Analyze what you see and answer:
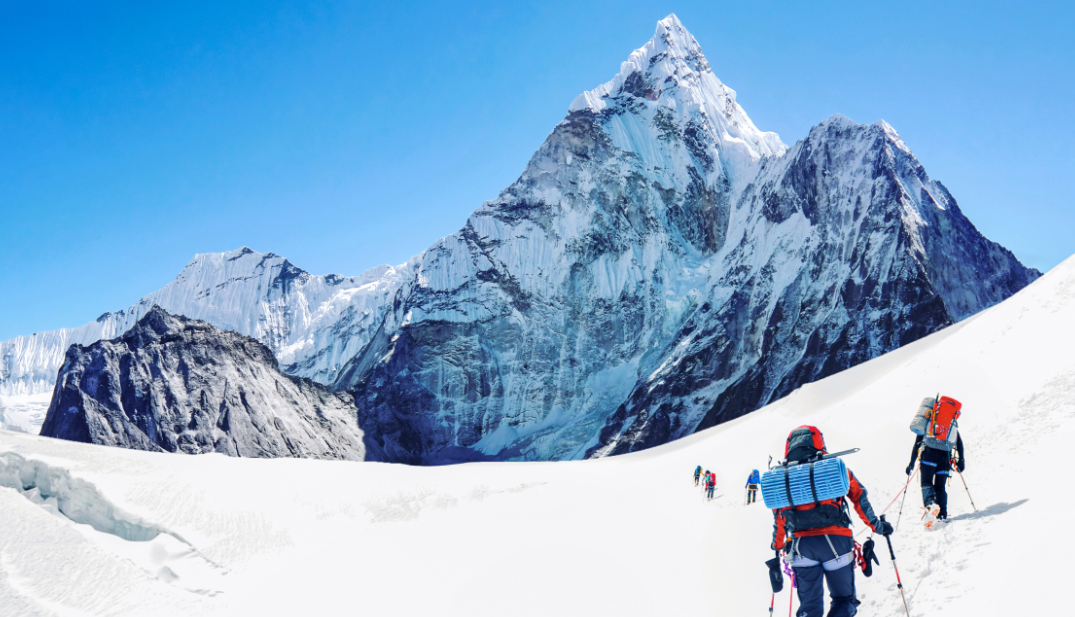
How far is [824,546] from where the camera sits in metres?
8.19

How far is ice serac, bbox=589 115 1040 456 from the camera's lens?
324 feet

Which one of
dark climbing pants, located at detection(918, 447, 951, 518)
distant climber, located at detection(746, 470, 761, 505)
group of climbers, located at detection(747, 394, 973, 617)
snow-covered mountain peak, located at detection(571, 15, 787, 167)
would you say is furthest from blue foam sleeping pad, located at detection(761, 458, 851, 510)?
snow-covered mountain peak, located at detection(571, 15, 787, 167)

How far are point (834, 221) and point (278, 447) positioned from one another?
9563 cm

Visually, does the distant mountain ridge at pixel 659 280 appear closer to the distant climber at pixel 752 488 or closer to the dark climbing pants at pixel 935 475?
the distant climber at pixel 752 488

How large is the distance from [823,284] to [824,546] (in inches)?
4334

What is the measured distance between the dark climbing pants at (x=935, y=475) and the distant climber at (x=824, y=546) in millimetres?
3167

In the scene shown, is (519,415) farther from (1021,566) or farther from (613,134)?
(1021,566)

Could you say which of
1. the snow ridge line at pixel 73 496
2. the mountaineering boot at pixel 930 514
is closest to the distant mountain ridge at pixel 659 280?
the mountaineering boot at pixel 930 514

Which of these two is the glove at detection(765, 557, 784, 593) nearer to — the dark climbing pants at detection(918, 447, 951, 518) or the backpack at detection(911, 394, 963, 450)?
the dark climbing pants at detection(918, 447, 951, 518)

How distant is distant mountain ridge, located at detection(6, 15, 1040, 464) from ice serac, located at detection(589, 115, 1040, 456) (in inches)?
13.5

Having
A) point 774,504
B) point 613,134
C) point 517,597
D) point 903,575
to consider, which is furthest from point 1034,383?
point 613,134

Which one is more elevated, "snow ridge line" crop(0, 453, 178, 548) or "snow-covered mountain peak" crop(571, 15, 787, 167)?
"snow-covered mountain peak" crop(571, 15, 787, 167)

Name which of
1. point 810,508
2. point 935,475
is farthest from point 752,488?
point 810,508

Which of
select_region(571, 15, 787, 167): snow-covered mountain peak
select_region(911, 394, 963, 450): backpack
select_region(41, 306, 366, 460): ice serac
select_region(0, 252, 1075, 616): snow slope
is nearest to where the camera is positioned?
select_region(0, 252, 1075, 616): snow slope
